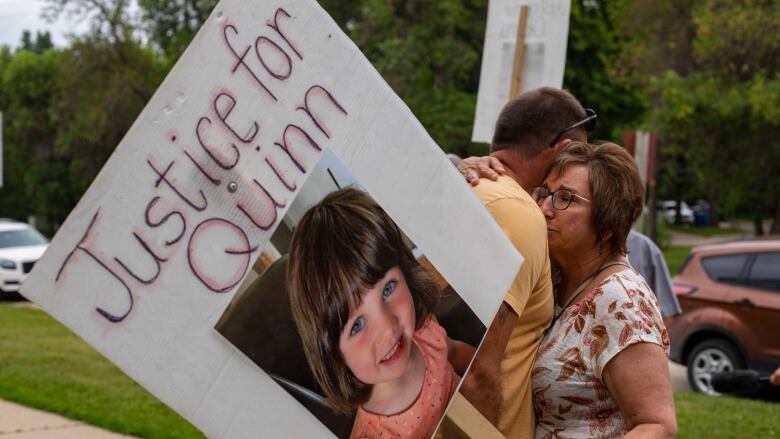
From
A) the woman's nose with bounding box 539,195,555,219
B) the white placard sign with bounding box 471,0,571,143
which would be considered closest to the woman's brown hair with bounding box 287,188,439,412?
the woman's nose with bounding box 539,195,555,219

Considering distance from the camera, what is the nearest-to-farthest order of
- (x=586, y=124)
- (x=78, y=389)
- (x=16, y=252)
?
(x=586, y=124)
(x=78, y=389)
(x=16, y=252)

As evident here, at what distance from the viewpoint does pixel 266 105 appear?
1.91 meters

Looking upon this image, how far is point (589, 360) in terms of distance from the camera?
94.7 inches

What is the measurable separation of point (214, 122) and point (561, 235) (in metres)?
1.00

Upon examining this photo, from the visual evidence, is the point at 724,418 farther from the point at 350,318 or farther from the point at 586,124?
the point at 350,318

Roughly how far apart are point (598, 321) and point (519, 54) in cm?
350

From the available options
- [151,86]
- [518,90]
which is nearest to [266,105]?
[518,90]

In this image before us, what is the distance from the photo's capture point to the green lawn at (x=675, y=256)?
3262cm

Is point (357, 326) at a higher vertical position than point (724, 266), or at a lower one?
lower

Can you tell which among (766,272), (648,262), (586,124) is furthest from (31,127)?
(586,124)

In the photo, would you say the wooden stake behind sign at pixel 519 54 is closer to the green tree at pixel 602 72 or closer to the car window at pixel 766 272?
the car window at pixel 766 272

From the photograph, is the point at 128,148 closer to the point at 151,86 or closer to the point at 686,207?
the point at 151,86

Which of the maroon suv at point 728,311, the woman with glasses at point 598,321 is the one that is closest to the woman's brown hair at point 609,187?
the woman with glasses at point 598,321

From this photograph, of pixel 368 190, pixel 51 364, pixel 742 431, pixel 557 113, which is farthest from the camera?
pixel 51 364
